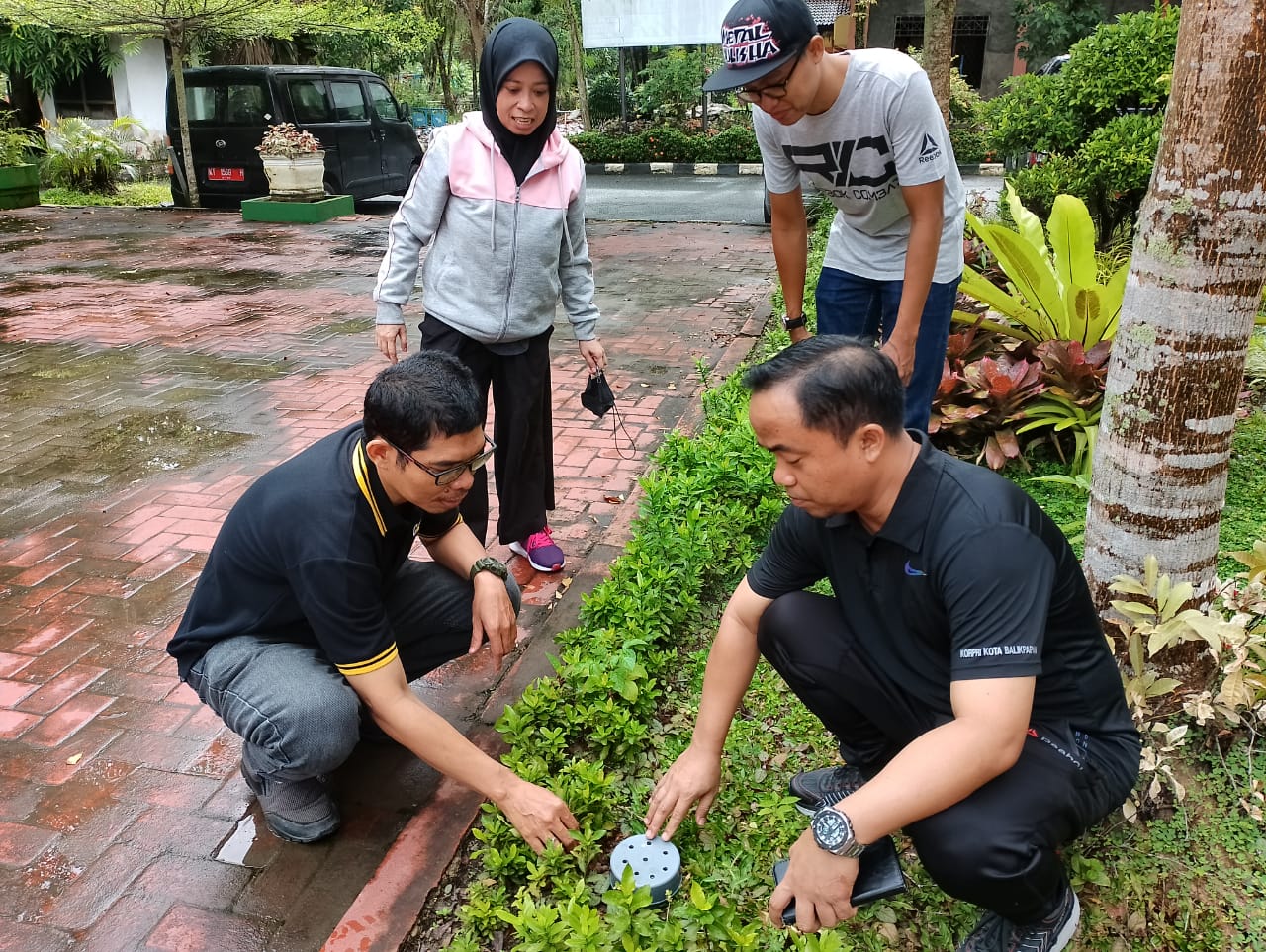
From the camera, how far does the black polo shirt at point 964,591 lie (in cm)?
163

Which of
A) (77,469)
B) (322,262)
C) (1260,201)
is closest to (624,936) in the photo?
(1260,201)

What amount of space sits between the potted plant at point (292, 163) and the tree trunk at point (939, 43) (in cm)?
740

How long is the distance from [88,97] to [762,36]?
1932 cm

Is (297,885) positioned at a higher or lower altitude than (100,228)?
lower

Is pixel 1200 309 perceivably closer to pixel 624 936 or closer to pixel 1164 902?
pixel 1164 902

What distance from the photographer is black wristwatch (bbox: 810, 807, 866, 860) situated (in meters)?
1.62

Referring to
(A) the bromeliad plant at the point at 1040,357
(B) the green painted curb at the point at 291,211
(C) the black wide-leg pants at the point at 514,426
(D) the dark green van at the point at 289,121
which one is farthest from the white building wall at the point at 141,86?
(C) the black wide-leg pants at the point at 514,426

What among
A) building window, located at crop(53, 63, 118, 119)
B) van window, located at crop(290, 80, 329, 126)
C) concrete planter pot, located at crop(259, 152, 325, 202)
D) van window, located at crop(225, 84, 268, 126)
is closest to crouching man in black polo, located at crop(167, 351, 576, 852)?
concrete planter pot, located at crop(259, 152, 325, 202)

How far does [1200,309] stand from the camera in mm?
2123

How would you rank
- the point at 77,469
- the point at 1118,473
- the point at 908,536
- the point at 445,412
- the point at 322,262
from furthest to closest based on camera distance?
1. the point at 322,262
2. the point at 77,469
3. the point at 1118,473
4. the point at 445,412
5. the point at 908,536

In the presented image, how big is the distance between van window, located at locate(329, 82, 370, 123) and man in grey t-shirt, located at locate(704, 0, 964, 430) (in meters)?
11.1

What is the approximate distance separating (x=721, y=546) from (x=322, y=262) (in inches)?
293

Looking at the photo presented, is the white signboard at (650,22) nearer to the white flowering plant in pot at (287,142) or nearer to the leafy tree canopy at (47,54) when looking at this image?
the white flowering plant in pot at (287,142)

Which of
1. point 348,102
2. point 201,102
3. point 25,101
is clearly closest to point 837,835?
point 348,102
